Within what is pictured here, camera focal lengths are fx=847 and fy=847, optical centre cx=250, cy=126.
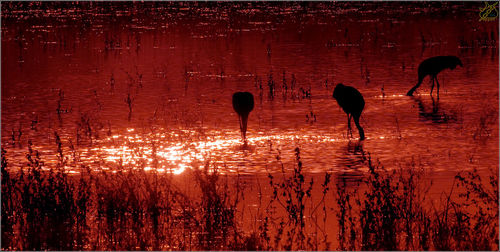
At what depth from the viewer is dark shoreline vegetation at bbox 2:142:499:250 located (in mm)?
8375

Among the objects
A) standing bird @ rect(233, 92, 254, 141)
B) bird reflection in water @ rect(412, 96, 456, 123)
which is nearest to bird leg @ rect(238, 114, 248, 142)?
standing bird @ rect(233, 92, 254, 141)

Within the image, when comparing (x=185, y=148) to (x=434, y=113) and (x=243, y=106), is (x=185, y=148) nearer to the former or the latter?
(x=243, y=106)

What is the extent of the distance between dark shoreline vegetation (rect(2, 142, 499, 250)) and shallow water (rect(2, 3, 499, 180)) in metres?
0.82

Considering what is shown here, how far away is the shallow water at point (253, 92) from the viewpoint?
12781 millimetres

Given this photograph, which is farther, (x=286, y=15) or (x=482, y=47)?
(x=286, y=15)

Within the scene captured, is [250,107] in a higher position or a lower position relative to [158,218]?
higher

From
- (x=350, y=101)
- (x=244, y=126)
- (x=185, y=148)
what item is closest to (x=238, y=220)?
(x=185, y=148)

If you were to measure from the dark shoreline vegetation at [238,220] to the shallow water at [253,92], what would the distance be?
82 cm

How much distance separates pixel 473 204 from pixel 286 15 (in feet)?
135

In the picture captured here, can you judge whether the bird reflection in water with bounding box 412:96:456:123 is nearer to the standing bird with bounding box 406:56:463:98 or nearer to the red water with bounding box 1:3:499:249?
the red water with bounding box 1:3:499:249

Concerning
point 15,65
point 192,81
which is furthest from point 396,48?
point 15,65

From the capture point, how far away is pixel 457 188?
10297 mm

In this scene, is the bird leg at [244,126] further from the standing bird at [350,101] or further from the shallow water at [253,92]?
the standing bird at [350,101]

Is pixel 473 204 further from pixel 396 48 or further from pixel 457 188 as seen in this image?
pixel 396 48
